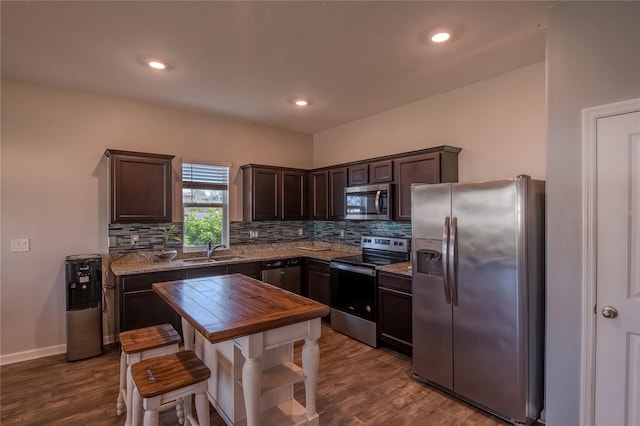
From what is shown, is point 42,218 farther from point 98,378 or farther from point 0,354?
point 98,378

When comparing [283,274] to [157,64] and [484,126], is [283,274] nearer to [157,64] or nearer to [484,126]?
[157,64]

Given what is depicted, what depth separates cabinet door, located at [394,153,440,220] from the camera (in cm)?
338

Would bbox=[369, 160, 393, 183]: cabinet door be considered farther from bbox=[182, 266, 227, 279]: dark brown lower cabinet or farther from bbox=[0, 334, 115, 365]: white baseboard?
bbox=[0, 334, 115, 365]: white baseboard

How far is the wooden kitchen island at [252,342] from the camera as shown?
1.75 metres

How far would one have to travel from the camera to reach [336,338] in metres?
3.84

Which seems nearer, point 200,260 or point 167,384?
point 167,384

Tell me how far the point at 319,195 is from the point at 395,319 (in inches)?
86.8

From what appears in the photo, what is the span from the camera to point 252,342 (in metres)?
1.74

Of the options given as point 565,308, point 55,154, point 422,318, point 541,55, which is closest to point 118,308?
point 55,154

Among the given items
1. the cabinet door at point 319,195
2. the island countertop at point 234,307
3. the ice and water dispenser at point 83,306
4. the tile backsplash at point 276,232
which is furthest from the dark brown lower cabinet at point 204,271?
the cabinet door at point 319,195

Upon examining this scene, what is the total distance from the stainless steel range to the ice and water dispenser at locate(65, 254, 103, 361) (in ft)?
8.43

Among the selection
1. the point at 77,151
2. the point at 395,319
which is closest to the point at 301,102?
the point at 77,151

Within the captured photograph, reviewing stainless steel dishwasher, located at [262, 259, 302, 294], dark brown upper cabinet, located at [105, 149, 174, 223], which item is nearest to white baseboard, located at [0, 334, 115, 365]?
dark brown upper cabinet, located at [105, 149, 174, 223]

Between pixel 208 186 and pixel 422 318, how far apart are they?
318 cm
